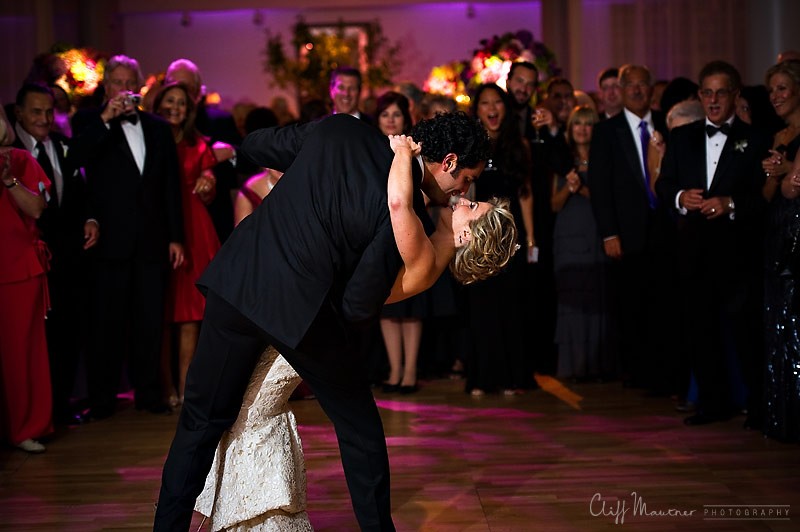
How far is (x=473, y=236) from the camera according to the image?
2.88 m

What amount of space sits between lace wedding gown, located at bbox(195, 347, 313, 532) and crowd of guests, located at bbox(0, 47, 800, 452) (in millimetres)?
1837

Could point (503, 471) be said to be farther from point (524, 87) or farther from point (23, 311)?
point (524, 87)

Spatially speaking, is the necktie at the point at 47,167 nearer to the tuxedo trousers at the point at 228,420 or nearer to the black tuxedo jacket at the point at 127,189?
the black tuxedo jacket at the point at 127,189

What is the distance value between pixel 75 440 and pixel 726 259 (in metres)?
3.39

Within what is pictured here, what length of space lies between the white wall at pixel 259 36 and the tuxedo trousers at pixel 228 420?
10137 millimetres

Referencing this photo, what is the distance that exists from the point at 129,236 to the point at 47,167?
55 cm

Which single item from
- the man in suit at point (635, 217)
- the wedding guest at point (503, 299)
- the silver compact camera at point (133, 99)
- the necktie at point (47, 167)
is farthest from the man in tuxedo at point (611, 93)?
the necktie at point (47, 167)

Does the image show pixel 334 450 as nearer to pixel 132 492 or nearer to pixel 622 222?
pixel 132 492

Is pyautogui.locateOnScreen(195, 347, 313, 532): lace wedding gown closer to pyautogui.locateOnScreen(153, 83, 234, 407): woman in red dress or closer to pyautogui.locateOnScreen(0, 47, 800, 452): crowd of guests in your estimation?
pyautogui.locateOnScreen(0, 47, 800, 452): crowd of guests

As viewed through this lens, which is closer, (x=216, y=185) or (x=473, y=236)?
(x=473, y=236)

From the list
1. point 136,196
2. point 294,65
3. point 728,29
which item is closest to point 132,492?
point 136,196

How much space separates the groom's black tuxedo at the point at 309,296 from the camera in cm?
286

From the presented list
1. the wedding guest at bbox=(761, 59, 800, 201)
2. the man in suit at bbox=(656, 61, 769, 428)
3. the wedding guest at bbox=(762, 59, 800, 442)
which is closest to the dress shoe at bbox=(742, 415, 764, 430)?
the man in suit at bbox=(656, 61, 769, 428)

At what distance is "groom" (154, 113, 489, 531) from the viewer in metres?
2.86
